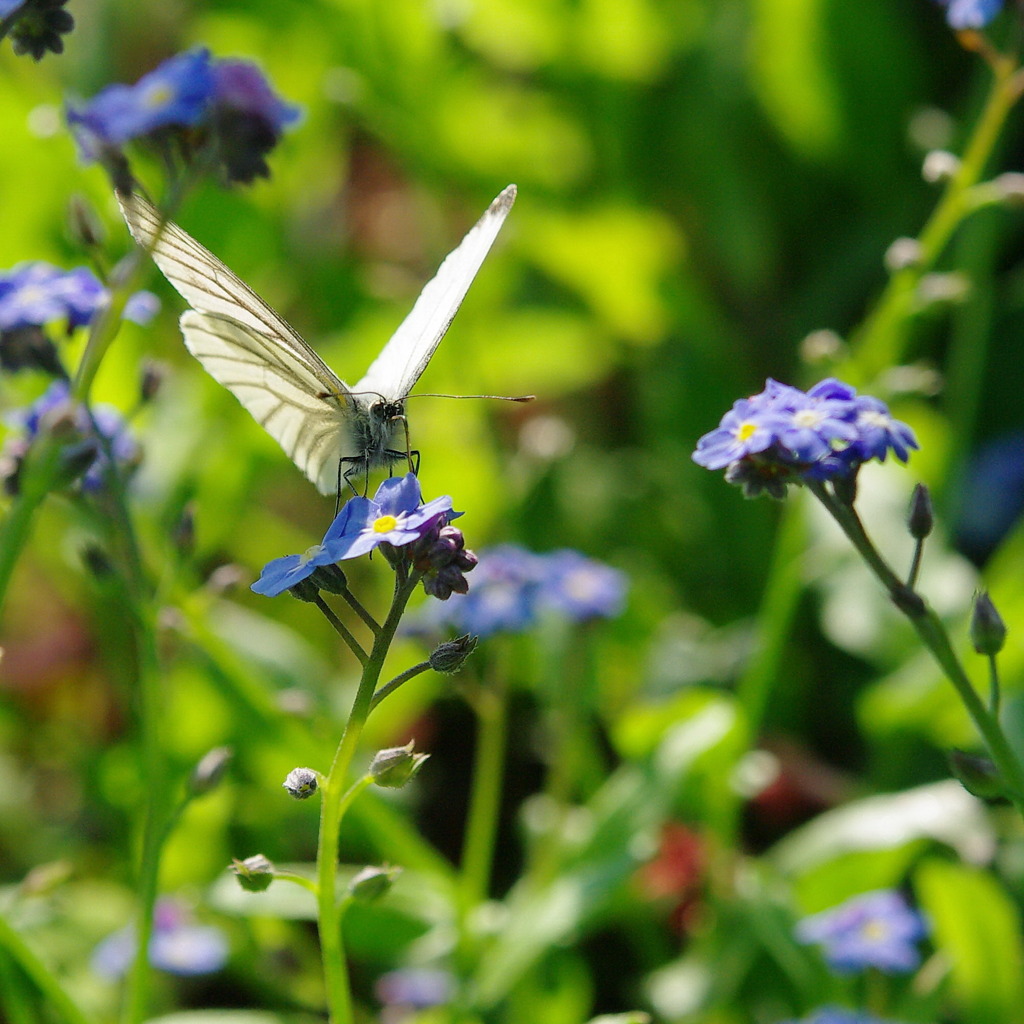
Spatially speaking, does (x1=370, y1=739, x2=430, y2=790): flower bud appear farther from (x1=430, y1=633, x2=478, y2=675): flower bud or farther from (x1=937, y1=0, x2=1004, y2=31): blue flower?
(x1=937, y1=0, x2=1004, y2=31): blue flower

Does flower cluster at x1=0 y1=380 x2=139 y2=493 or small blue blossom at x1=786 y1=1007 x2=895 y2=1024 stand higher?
flower cluster at x1=0 y1=380 x2=139 y2=493

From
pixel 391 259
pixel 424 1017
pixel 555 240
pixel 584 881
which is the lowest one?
pixel 424 1017

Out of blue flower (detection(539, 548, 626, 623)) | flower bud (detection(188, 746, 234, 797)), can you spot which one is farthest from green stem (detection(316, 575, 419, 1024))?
blue flower (detection(539, 548, 626, 623))

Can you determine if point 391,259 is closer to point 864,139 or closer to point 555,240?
point 555,240

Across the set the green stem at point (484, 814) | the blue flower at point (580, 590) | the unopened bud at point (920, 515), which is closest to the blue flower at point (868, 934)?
the green stem at point (484, 814)

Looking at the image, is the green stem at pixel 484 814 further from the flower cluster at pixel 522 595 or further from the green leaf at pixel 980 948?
the green leaf at pixel 980 948

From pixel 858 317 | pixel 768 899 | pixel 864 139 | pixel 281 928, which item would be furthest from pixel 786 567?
pixel 864 139

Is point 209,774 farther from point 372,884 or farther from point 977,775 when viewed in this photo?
point 977,775
